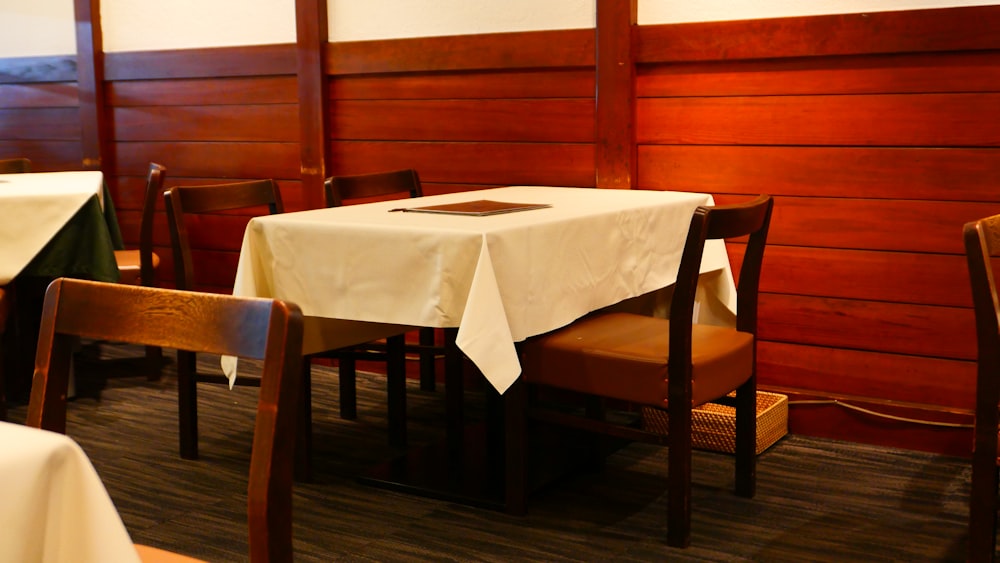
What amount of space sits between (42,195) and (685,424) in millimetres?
2191

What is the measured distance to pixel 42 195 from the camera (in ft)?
11.2

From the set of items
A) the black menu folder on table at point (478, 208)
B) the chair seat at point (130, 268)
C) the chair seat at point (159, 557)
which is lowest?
the chair seat at point (130, 268)

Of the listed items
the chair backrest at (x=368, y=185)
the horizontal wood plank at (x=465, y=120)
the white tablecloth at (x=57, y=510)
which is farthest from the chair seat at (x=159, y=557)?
the horizontal wood plank at (x=465, y=120)

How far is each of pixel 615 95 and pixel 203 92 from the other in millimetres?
1874

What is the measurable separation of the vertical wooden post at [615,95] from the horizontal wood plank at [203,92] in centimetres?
133

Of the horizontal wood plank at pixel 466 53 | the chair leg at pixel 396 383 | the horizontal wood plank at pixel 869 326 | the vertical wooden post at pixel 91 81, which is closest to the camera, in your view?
the horizontal wood plank at pixel 869 326

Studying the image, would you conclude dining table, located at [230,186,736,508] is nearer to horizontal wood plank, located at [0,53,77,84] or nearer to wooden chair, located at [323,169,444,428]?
wooden chair, located at [323,169,444,428]

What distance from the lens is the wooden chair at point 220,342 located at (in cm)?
119

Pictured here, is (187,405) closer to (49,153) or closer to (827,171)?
(827,171)

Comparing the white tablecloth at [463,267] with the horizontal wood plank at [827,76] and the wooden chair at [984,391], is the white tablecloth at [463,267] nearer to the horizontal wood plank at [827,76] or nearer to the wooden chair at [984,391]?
the horizontal wood plank at [827,76]

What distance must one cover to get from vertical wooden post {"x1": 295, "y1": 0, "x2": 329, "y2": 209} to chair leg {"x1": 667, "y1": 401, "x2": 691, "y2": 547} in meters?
2.15

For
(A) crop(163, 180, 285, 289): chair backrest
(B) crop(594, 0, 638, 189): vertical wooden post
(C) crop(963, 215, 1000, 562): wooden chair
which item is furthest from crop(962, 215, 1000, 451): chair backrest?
(A) crop(163, 180, 285, 289): chair backrest

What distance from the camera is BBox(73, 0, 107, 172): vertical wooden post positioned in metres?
4.70

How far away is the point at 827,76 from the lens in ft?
10.6
